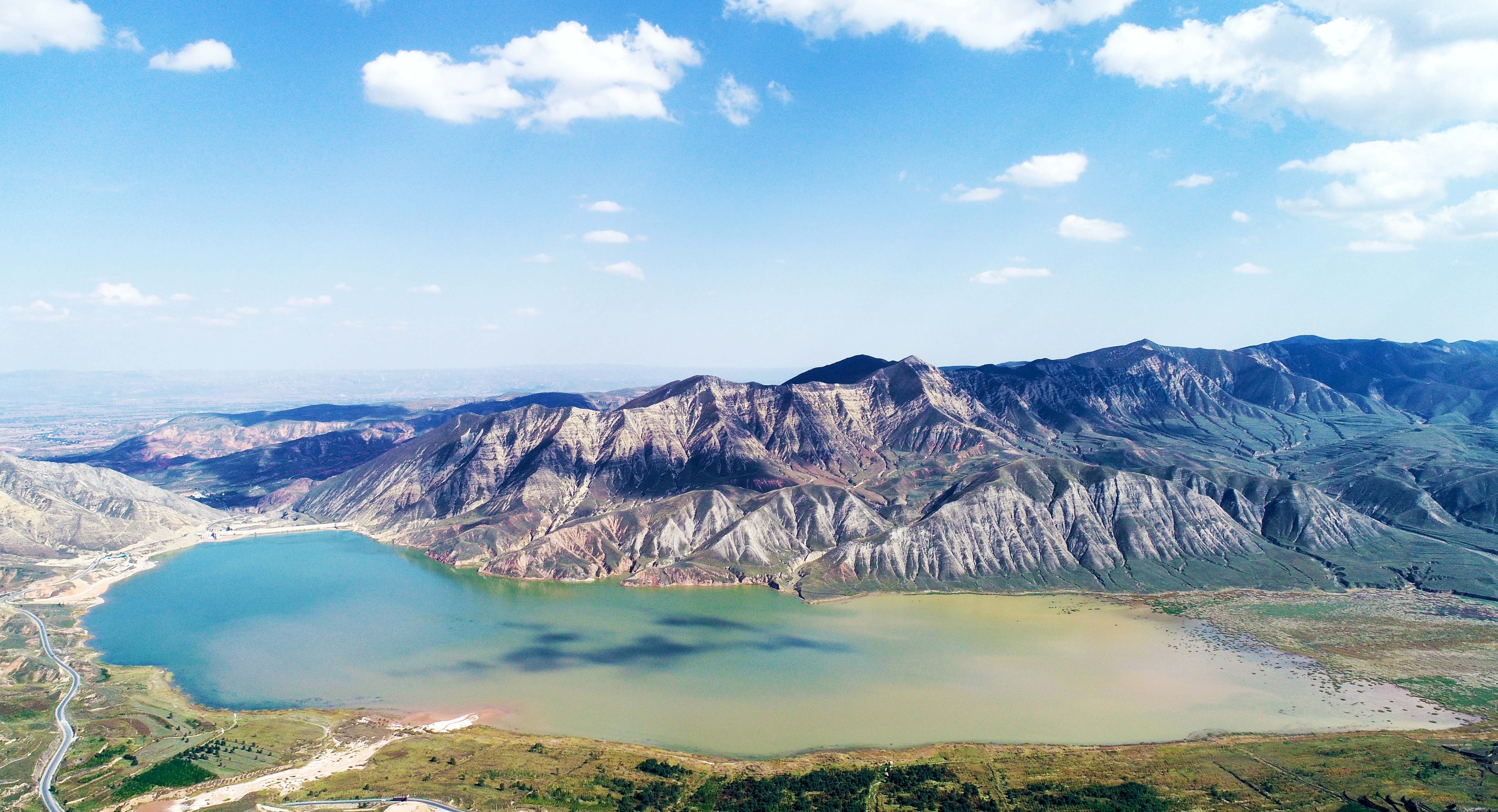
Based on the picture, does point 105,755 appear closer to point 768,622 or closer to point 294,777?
point 294,777

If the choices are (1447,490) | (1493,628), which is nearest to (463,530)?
(1493,628)

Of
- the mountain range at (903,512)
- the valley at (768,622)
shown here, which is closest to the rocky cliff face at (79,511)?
the valley at (768,622)

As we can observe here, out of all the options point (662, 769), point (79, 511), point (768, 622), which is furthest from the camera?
point (79, 511)

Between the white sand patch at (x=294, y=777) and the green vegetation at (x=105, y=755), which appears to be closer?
the white sand patch at (x=294, y=777)

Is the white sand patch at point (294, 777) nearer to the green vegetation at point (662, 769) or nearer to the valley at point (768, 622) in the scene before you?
the valley at point (768, 622)

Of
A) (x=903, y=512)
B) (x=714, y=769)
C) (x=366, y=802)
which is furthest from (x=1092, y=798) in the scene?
(x=903, y=512)

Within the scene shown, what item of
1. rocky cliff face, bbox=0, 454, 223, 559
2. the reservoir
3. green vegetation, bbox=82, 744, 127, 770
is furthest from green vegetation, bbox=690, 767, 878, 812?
rocky cliff face, bbox=0, 454, 223, 559

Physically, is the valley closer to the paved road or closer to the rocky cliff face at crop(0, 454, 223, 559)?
the rocky cliff face at crop(0, 454, 223, 559)
